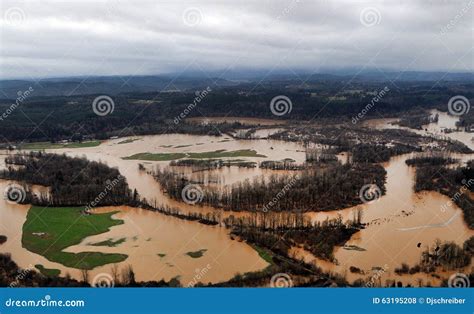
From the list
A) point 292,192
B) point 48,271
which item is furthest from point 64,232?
point 292,192

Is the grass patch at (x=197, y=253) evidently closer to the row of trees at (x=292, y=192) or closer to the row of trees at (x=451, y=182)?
the row of trees at (x=292, y=192)

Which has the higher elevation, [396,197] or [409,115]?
[409,115]

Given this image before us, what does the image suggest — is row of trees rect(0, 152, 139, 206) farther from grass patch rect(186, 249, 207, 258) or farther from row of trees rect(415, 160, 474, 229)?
row of trees rect(415, 160, 474, 229)

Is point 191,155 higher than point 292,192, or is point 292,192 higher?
point 191,155

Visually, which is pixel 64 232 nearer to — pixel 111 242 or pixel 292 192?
pixel 111 242

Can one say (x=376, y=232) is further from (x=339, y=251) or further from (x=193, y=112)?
(x=193, y=112)

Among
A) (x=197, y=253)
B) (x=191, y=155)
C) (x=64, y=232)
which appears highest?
(x=191, y=155)

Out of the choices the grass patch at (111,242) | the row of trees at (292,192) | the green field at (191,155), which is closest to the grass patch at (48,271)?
the grass patch at (111,242)

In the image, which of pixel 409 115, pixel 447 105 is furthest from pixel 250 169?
pixel 447 105
